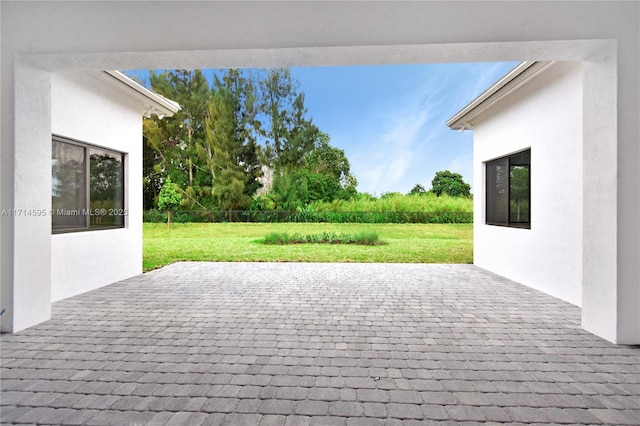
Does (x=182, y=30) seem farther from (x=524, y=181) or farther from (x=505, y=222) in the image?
(x=505, y=222)

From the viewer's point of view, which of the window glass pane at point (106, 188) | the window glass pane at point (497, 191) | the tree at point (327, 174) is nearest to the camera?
the window glass pane at point (106, 188)

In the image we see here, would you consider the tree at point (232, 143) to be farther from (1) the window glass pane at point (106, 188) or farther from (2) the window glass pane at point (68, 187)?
(2) the window glass pane at point (68, 187)

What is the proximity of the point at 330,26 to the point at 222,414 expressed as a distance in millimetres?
3288

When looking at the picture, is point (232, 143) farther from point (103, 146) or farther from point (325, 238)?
point (103, 146)

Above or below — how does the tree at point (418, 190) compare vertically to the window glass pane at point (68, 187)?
above

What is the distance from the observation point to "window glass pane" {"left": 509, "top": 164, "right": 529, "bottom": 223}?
5906mm

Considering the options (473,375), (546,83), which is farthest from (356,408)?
(546,83)

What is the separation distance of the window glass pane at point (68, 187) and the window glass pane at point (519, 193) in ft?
23.3

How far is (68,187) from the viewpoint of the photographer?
5.06 m

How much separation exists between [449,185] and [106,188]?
36.7 ft

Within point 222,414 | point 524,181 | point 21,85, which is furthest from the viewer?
point 524,181

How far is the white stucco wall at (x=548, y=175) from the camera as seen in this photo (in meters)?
4.54

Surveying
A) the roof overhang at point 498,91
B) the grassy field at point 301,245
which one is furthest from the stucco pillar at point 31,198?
the roof overhang at point 498,91

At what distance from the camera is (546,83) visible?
5086 mm
